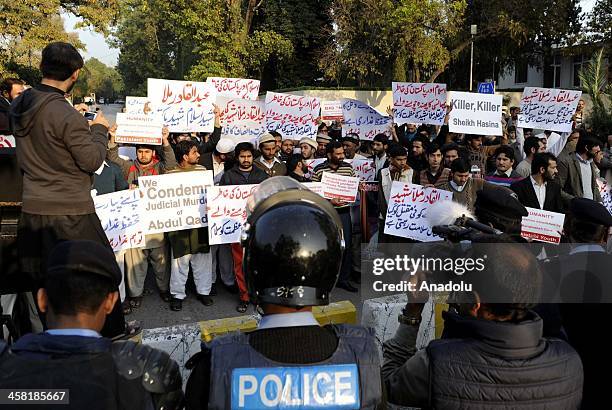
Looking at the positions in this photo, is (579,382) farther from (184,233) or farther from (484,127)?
(484,127)

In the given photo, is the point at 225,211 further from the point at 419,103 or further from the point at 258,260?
the point at 419,103

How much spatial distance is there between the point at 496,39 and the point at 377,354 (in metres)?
31.8

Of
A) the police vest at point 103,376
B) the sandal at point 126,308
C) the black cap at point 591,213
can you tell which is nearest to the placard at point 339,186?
the sandal at point 126,308

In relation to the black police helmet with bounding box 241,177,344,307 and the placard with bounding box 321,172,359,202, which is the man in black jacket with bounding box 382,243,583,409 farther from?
the placard with bounding box 321,172,359,202

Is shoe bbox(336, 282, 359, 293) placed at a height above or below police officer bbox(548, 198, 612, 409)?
below

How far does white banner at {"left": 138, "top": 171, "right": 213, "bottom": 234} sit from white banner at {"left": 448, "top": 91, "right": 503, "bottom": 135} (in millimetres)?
4714

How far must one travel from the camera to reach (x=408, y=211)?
6457 millimetres

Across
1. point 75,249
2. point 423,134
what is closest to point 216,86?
point 423,134

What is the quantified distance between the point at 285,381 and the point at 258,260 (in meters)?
0.35

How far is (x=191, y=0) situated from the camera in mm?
29109

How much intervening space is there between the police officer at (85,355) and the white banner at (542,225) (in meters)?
4.78

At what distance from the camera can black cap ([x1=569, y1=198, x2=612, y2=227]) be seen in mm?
3127

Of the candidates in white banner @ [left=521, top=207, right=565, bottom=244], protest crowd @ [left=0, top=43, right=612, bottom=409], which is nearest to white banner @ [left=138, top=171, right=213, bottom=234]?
protest crowd @ [left=0, top=43, right=612, bottom=409]

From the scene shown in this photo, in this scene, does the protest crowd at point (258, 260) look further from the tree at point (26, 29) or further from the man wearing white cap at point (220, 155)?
the tree at point (26, 29)
